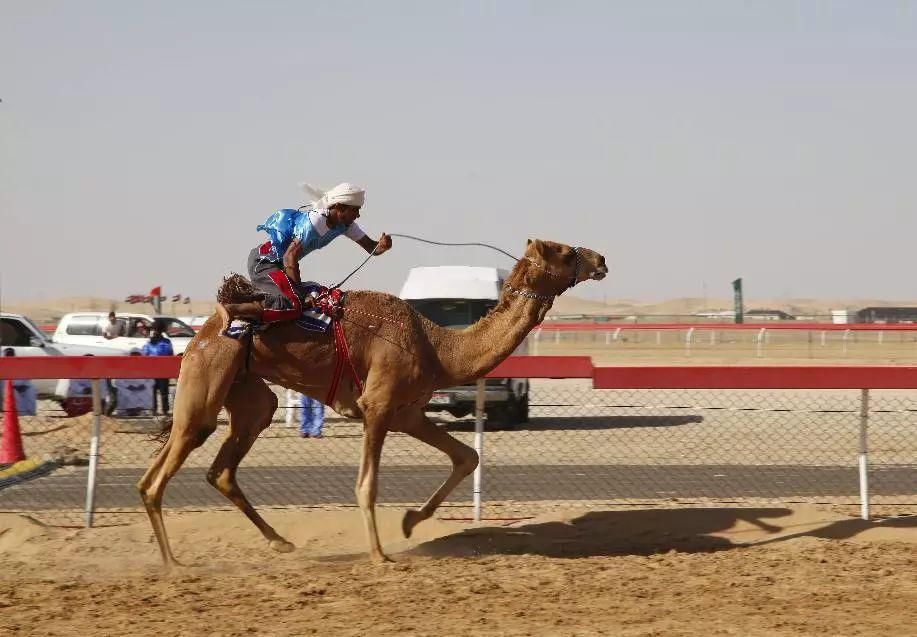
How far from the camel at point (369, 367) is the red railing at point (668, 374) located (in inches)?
50.4

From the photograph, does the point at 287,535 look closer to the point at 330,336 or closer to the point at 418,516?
the point at 418,516

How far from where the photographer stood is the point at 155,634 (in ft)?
23.2

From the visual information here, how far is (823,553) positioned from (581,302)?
13467 centimetres

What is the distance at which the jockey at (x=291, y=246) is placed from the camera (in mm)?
9711

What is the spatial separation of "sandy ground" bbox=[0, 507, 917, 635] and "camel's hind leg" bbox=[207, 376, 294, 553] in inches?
19.9

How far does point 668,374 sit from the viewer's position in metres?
11.6

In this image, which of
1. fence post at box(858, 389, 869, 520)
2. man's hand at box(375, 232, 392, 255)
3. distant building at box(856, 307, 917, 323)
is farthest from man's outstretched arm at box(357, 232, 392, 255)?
distant building at box(856, 307, 917, 323)

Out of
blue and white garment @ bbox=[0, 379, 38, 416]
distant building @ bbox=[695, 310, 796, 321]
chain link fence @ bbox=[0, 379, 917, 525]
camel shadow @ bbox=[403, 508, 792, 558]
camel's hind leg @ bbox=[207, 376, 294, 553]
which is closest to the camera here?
camel shadow @ bbox=[403, 508, 792, 558]

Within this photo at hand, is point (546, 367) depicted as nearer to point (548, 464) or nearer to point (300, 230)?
point (300, 230)

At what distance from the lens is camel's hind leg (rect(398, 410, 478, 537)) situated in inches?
400

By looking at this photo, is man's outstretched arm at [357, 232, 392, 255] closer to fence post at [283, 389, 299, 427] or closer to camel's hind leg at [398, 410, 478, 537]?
camel's hind leg at [398, 410, 478, 537]

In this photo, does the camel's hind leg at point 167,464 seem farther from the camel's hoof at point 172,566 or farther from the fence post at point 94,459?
the fence post at point 94,459

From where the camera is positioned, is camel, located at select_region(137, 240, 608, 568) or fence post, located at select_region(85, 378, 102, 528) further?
fence post, located at select_region(85, 378, 102, 528)

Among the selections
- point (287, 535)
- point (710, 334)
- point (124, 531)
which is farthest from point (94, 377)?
point (710, 334)
